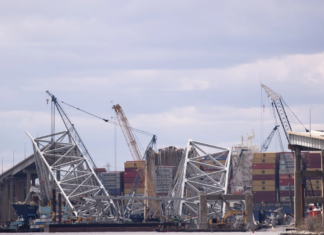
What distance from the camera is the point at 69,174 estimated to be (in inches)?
6713

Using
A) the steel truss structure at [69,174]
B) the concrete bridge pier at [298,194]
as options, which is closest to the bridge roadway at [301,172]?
the concrete bridge pier at [298,194]

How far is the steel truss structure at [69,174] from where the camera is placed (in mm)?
164000

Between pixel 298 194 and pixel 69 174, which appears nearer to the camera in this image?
pixel 298 194

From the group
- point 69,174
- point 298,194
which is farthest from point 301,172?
point 69,174

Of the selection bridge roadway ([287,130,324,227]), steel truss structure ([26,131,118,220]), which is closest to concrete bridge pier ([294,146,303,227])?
bridge roadway ([287,130,324,227])

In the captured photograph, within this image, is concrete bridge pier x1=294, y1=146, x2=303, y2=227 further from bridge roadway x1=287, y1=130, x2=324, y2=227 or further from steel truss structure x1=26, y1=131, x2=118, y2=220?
steel truss structure x1=26, y1=131, x2=118, y2=220

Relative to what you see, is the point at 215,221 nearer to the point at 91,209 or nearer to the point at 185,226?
the point at 185,226

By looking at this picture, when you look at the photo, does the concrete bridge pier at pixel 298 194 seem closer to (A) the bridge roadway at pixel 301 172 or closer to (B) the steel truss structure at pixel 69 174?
(A) the bridge roadway at pixel 301 172

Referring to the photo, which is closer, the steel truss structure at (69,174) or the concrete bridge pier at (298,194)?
the concrete bridge pier at (298,194)

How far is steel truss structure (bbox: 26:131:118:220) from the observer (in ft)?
538

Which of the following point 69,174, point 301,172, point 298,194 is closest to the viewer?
point 301,172

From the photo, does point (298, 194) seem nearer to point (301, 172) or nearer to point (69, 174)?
point (301, 172)

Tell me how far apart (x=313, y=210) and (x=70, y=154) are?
83.2 meters

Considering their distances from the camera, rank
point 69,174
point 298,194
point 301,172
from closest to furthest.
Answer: point 301,172 < point 298,194 < point 69,174
